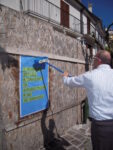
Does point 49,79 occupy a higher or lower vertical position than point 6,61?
lower

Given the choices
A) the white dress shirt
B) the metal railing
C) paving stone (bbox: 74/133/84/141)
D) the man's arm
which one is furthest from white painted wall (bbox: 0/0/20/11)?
the white dress shirt

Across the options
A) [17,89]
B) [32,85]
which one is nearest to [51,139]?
[32,85]

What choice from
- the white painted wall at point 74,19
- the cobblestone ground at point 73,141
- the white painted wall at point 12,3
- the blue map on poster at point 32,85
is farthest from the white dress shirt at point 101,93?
the white painted wall at point 74,19

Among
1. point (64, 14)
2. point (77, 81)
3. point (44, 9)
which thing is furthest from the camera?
point (64, 14)

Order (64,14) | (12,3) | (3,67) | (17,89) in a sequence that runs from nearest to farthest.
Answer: (3,67)
(17,89)
(12,3)
(64,14)

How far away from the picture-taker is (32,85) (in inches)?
151

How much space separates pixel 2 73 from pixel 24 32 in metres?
1.03

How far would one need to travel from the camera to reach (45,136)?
14.5ft

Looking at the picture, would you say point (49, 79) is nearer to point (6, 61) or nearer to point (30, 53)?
point (30, 53)

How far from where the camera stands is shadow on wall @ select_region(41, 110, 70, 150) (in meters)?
4.34

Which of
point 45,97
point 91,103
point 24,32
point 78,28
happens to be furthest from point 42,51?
point 78,28

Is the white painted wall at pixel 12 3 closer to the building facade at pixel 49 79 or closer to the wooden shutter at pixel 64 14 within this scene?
the building facade at pixel 49 79

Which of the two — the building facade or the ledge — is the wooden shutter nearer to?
the building facade

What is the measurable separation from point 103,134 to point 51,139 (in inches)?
95.0
